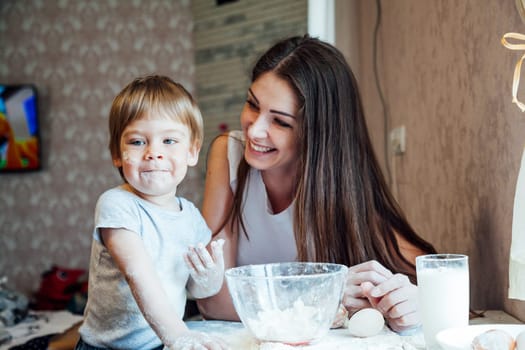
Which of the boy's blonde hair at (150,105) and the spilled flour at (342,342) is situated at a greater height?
the boy's blonde hair at (150,105)

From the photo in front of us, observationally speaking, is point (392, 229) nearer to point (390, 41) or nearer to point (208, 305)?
point (208, 305)

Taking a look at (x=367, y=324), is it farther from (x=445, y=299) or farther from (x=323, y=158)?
(x=323, y=158)

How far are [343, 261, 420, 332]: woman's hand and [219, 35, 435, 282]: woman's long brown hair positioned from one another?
0.95 feet

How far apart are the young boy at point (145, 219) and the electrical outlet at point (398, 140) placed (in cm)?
114

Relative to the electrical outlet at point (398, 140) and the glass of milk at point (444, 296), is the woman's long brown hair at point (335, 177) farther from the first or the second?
the electrical outlet at point (398, 140)

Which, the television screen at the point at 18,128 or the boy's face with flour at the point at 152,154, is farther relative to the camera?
the television screen at the point at 18,128

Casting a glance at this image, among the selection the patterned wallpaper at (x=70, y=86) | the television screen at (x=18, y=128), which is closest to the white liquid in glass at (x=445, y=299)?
the patterned wallpaper at (x=70, y=86)

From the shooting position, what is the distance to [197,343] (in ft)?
3.04

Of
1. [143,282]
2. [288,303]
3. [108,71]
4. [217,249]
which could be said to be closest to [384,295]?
[288,303]

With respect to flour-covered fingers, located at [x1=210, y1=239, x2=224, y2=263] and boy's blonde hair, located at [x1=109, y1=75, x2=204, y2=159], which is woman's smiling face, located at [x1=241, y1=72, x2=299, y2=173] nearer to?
boy's blonde hair, located at [x1=109, y1=75, x2=204, y2=159]

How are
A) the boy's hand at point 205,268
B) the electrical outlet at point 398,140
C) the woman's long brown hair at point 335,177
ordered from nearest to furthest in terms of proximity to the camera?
the boy's hand at point 205,268
the woman's long brown hair at point 335,177
the electrical outlet at point 398,140

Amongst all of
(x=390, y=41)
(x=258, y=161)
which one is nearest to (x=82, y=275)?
(x=390, y=41)

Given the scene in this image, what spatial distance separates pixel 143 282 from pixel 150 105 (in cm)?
37

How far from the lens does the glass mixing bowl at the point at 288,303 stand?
0.96 metres
